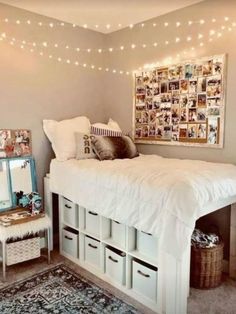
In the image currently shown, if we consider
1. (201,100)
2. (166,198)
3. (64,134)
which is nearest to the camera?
(166,198)

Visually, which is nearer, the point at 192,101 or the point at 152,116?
the point at 192,101

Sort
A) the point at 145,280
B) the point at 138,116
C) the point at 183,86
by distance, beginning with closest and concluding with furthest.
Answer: the point at 145,280
the point at 183,86
the point at 138,116

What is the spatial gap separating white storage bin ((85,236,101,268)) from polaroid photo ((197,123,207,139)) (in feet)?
4.34

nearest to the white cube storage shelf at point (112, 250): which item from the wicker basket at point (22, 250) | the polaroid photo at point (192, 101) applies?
the wicker basket at point (22, 250)

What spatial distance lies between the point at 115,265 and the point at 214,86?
1726 mm

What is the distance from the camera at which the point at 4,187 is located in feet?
9.00

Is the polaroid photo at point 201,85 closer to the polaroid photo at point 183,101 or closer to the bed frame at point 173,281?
the polaroid photo at point 183,101

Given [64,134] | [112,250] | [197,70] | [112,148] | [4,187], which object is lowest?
[112,250]

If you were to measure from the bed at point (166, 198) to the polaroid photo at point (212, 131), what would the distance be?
1.02ft

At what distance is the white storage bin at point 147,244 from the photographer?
2.05 meters

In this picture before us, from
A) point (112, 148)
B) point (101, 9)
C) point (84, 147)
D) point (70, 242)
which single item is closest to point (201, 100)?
point (112, 148)

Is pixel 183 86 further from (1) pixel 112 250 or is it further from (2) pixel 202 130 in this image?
(1) pixel 112 250

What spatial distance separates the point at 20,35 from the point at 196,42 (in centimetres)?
167

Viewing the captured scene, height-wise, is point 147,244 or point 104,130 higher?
point 104,130
